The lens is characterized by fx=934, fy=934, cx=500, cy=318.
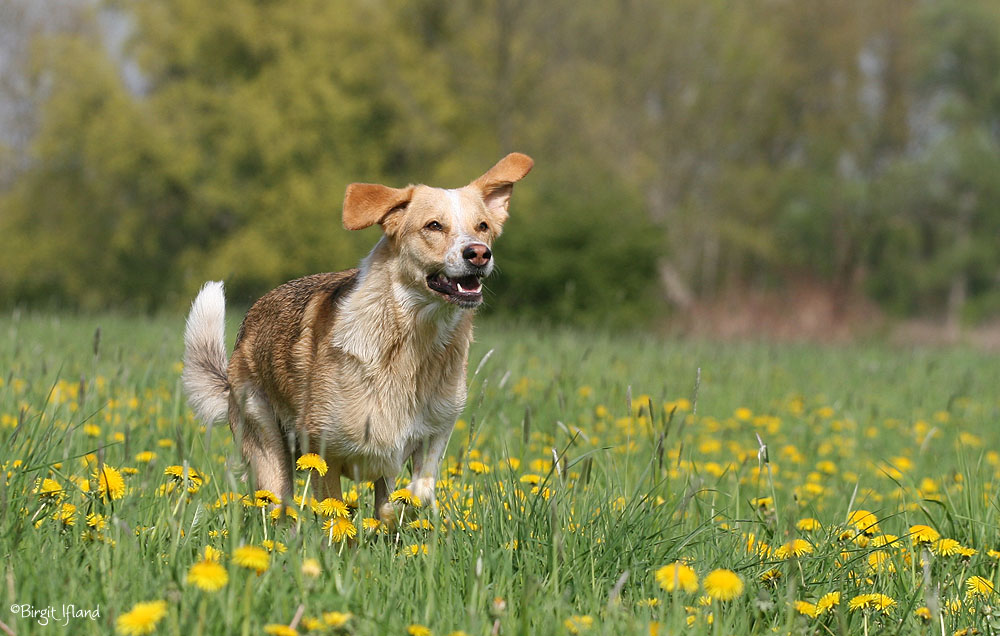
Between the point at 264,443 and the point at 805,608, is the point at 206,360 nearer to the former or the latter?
the point at 264,443

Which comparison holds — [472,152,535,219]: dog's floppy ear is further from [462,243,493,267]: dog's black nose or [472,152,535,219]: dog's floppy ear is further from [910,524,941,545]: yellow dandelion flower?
[910,524,941,545]: yellow dandelion flower

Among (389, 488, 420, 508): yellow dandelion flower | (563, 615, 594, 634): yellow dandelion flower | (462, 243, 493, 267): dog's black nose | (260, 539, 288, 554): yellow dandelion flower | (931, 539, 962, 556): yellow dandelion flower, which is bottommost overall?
(931, 539, 962, 556): yellow dandelion flower

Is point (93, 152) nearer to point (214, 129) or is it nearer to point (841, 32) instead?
point (214, 129)

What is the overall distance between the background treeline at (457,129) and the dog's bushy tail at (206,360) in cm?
1459

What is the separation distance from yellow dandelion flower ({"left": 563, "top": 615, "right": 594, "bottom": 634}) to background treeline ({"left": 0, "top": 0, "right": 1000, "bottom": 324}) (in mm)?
16631

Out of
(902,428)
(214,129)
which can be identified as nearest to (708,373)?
(902,428)

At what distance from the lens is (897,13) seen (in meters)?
39.5

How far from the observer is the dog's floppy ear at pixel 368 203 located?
13.7 ft

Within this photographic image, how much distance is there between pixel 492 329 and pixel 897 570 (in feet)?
29.7

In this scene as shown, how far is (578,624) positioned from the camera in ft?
7.89

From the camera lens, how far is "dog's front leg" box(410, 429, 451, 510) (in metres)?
3.77

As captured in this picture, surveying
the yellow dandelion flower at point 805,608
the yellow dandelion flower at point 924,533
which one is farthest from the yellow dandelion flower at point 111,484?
the yellow dandelion flower at point 924,533

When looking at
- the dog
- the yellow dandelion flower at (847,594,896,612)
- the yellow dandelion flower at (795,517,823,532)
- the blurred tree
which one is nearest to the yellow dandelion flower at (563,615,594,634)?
the yellow dandelion flower at (847,594,896,612)

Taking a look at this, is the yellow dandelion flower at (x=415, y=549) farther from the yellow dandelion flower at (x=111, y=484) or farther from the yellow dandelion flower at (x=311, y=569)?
the yellow dandelion flower at (x=111, y=484)
